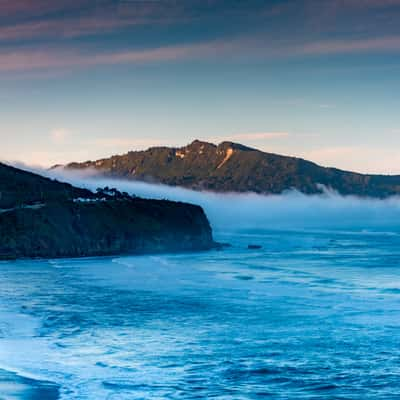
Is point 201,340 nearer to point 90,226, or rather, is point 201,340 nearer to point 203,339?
point 203,339

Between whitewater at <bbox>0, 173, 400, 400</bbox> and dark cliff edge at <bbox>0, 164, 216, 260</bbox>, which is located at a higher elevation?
dark cliff edge at <bbox>0, 164, 216, 260</bbox>

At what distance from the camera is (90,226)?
158000mm

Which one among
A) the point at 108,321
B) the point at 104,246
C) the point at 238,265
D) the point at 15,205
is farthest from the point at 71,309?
the point at 15,205

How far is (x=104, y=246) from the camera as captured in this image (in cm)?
15688

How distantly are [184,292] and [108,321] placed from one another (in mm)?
21929

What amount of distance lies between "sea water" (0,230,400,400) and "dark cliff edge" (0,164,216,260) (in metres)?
65.6

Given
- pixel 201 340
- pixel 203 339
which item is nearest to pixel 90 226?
pixel 203 339

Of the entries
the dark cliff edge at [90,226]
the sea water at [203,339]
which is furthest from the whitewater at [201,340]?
Answer: the dark cliff edge at [90,226]

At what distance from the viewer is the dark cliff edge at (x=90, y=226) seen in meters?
144

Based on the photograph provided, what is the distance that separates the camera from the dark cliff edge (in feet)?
471

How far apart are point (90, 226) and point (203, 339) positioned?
389ft

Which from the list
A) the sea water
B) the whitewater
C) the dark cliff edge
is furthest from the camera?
the dark cliff edge

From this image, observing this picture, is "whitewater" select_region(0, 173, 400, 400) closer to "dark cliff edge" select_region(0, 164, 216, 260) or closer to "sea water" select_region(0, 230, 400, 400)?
"sea water" select_region(0, 230, 400, 400)

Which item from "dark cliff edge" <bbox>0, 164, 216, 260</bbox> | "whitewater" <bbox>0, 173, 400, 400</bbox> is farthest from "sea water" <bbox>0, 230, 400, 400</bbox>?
"dark cliff edge" <bbox>0, 164, 216, 260</bbox>
